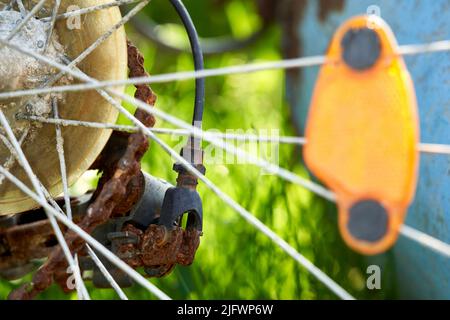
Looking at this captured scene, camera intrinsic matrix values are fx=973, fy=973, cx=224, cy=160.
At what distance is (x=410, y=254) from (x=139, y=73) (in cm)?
87

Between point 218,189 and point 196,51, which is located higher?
point 196,51

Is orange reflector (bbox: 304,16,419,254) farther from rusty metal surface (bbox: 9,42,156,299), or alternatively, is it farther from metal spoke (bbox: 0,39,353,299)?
rusty metal surface (bbox: 9,42,156,299)

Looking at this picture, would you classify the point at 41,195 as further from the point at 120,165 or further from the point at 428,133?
the point at 428,133

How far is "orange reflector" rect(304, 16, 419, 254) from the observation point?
1.10m

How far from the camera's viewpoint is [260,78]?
11.4ft

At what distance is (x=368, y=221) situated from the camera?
1.11m

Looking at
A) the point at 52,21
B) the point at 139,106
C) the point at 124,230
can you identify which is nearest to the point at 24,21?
the point at 52,21

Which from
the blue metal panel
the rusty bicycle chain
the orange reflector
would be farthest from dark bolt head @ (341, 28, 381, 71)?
the blue metal panel

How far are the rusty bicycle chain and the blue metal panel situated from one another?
603 mm

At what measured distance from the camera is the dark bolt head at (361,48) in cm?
111

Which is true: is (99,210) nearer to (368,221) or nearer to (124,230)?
(124,230)

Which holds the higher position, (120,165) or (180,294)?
(120,165)

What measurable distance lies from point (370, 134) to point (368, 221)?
99 millimetres
